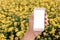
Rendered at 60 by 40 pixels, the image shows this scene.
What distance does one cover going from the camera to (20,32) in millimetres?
2250

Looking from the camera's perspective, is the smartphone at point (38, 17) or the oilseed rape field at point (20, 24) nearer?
the smartphone at point (38, 17)

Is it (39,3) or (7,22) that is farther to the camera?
(39,3)

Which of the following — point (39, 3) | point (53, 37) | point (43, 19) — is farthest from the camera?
point (39, 3)

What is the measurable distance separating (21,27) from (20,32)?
0.35ft

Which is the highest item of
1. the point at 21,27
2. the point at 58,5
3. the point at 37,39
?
the point at 58,5

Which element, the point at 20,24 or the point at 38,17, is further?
the point at 20,24

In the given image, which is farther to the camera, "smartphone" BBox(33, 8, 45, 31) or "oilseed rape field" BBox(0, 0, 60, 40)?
"oilseed rape field" BBox(0, 0, 60, 40)

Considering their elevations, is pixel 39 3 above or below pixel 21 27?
above

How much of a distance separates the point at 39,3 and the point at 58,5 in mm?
345

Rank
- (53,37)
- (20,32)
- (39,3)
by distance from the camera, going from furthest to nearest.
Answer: (39,3) < (53,37) < (20,32)

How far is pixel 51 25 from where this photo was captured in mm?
2408

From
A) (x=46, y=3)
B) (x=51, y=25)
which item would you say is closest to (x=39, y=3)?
(x=46, y=3)

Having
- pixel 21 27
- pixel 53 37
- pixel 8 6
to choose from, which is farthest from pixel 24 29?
pixel 8 6

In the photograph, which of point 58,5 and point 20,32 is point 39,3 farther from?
point 20,32
